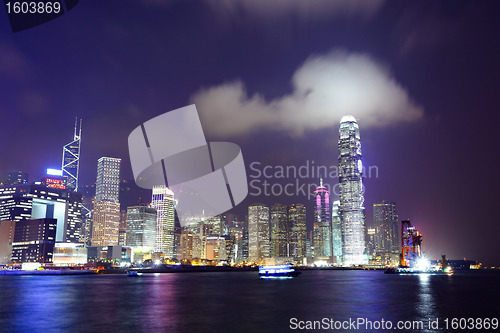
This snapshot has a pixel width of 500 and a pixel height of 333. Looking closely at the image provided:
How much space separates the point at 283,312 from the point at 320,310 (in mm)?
4739

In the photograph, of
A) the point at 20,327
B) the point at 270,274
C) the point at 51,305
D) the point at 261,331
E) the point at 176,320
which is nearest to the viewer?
the point at 261,331

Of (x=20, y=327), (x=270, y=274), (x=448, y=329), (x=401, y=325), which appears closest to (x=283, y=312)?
(x=401, y=325)

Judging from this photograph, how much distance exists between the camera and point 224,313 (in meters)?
44.6

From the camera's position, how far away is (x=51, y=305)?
53.2 metres

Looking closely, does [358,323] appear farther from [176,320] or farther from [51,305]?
[51,305]

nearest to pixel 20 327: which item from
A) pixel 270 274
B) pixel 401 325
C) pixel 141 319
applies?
pixel 141 319

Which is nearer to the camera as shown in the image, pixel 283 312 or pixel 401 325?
pixel 401 325

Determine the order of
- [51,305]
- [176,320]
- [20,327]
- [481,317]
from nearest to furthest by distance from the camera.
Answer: [20,327] < [176,320] < [481,317] < [51,305]

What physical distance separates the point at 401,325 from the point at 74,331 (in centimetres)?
2817

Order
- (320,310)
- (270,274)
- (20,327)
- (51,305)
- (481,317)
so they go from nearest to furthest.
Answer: (20,327) < (481,317) < (320,310) < (51,305) < (270,274)

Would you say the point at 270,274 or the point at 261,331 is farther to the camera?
the point at 270,274

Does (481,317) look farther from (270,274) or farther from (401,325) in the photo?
(270,274)

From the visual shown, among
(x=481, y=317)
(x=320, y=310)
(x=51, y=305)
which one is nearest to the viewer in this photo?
(x=481, y=317)

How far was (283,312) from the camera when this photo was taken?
1799 inches
